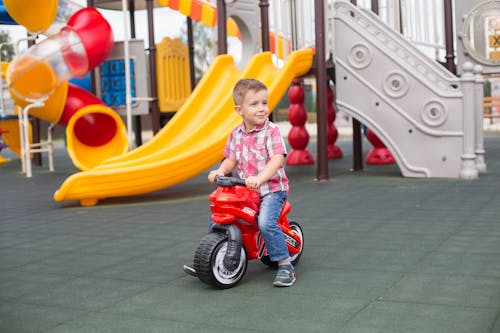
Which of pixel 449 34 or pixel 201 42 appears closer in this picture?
pixel 449 34

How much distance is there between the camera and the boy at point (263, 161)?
3.99m

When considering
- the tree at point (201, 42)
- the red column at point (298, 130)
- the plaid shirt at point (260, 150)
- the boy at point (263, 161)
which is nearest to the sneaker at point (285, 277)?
the boy at point (263, 161)

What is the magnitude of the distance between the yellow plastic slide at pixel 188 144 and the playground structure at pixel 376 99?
0.7 inches

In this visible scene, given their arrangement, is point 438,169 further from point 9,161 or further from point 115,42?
point 9,161

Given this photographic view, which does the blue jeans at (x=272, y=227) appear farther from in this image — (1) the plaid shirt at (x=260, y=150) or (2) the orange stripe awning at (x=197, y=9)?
(2) the orange stripe awning at (x=197, y=9)

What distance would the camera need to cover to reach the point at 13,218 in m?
7.32

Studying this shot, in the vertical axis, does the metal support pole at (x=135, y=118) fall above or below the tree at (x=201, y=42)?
below

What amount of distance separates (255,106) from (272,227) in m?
0.72

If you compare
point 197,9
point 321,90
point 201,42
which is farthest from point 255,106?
point 201,42

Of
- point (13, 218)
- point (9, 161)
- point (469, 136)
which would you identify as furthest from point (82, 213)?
point (9, 161)

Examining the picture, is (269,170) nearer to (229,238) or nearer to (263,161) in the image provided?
(263,161)

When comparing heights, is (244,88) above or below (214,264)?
above

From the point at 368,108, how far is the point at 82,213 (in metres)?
4.44

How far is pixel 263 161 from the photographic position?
4117mm
